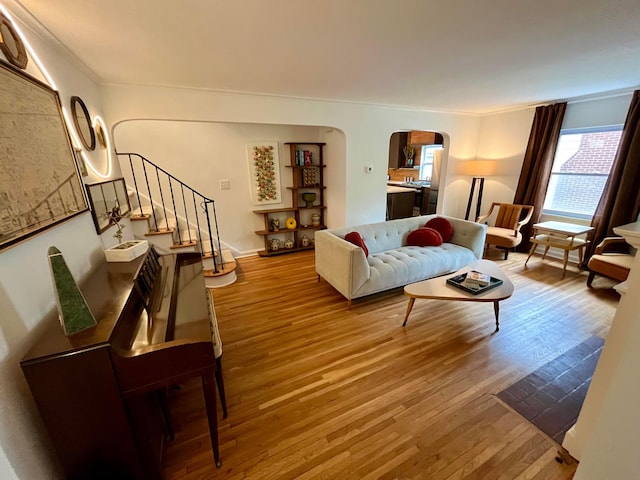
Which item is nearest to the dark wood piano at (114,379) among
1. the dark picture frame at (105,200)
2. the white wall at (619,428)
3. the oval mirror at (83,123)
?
the dark picture frame at (105,200)

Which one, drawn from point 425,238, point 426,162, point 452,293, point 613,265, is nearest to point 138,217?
point 452,293

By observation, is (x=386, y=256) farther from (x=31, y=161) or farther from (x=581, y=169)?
(x=581, y=169)

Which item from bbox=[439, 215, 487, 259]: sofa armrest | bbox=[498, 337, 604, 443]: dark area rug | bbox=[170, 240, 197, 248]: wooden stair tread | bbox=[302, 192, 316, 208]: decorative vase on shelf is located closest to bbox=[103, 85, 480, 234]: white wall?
bbox=[302, 192, 316, 208]: decorative vase on shelf

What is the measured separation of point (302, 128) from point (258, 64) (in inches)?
85.6

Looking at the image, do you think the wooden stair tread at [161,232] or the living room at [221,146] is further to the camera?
the wooden stair tread at [161,232]

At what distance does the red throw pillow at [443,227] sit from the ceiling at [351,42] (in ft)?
5.44

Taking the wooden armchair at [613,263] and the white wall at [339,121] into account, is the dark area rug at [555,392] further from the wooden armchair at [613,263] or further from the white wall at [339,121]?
the white wall at [339,121]

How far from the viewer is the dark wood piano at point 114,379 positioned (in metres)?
0.95

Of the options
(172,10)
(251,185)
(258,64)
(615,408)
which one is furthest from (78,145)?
(615,408)

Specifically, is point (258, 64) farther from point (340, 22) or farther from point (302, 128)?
point (302, 128)

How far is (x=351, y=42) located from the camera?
1.86 meters

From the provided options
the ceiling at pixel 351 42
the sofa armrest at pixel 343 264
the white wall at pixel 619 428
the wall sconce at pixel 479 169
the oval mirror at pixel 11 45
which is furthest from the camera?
the wall sconce at pixel 479 169

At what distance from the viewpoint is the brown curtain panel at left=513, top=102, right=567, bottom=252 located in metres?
3.83

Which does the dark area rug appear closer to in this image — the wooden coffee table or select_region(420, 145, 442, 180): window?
the wooden coffee table
